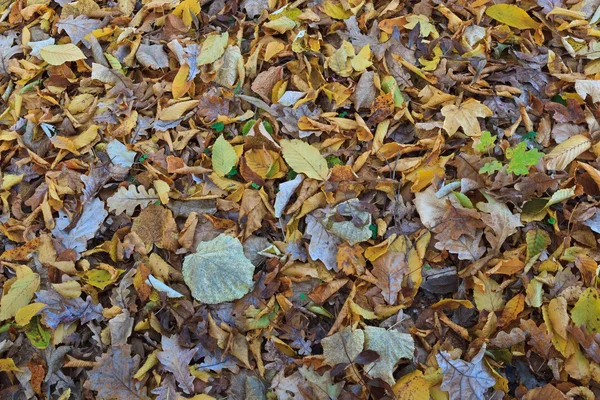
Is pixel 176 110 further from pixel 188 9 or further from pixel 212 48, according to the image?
pixel 188 9

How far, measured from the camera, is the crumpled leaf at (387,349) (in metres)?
1.58

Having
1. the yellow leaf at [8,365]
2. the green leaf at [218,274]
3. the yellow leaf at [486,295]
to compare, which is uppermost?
the green leaf at [218,274]

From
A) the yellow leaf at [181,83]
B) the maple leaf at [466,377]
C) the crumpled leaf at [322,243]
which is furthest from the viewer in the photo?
the yellow leaf at [181,83]

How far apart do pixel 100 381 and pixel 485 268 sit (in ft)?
4.37

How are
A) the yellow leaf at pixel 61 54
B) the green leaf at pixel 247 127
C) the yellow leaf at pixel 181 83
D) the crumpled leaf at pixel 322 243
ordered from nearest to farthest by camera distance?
the crumpled leaf at pixel 322 243 → the green leaf at pixel 247 127 → the yellow leaf at pixel 181 83 → the yellow leaf at pixel 61 54

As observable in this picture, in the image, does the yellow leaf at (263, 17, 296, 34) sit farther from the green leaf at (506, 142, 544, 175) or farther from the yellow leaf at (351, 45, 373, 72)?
the green leaf at (506, 142, 544, 175)

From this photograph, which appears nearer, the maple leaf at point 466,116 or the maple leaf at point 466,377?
the maple leaf at point 466,377

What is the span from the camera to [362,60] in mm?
2059

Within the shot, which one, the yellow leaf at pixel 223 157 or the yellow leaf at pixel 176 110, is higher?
the yellow leaf at pixel 176 110

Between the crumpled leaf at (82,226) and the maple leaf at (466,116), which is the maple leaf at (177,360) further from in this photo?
the maple leaf at (466,116)

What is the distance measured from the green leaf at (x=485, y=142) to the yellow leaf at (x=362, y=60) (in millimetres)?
546

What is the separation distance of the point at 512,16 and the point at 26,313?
224cm

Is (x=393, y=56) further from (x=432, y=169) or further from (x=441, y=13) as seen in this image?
(x=432, y=169)

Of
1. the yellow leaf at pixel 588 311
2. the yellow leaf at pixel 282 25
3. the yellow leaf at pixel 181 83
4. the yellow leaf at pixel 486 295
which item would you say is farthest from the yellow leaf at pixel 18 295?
the yellow leaf at pixel 588 311
